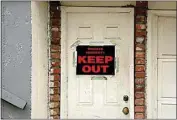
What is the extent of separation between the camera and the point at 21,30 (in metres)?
3.37

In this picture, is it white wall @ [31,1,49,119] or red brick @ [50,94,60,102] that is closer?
white wall @ [31,1,49,119]

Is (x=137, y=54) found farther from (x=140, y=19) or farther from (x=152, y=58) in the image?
(x=140, y=19)

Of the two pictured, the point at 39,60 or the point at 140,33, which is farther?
the point at 140,33

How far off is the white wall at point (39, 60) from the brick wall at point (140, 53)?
1048 mm

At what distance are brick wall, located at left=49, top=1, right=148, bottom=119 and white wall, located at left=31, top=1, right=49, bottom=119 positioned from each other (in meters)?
0.08

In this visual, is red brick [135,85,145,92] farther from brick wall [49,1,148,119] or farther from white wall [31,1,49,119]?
white wall [31,1,49,119]

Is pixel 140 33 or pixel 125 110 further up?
pixel 140 33

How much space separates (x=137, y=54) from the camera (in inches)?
155

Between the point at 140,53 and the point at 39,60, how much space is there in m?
1.18

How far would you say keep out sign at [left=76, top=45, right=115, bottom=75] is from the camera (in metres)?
3.99

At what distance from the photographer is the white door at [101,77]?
13.0 ft

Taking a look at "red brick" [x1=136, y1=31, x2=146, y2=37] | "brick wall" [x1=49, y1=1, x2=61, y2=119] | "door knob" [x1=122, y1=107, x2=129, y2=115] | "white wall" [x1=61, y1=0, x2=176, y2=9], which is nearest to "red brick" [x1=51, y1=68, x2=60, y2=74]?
"brick wall" [x1=49, y1=1, x2=61, y2=119]

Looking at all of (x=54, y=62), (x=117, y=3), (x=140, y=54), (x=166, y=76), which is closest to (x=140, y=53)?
(x=140, y=54)

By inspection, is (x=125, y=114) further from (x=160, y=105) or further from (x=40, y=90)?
(x=40, y=90)
